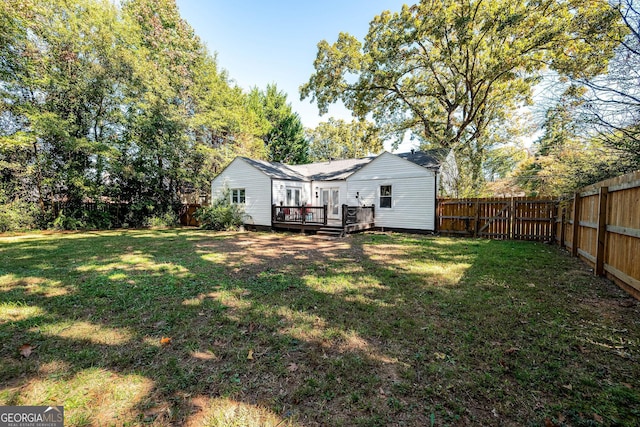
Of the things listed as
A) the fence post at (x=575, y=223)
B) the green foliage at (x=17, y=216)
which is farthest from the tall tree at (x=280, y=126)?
the fence post at (x=575, y=223)

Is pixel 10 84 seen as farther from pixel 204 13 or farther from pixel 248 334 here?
pixel 248 334

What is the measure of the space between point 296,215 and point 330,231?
2.53 meters

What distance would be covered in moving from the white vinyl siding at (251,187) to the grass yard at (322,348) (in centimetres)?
959

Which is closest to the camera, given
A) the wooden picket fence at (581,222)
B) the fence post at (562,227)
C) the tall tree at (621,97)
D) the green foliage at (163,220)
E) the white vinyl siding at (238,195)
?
the wooden picket fence at (581,222)

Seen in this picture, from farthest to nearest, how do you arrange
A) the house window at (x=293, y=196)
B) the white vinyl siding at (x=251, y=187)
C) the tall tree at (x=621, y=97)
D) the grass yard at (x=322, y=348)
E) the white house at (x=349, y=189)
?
the house window at (x=293, y=196) → the white vinyl siding at (x=251, y=187) → the white house at (x=349, y=189) → the tall tree at (x=621, y=97) → the grass yard at (x=322, y=348)

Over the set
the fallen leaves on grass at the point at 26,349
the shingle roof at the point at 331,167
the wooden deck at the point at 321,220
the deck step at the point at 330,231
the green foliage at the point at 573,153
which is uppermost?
the shingle roof at the point at 331,167

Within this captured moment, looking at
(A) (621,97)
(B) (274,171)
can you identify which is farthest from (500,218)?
(B) (274,171)

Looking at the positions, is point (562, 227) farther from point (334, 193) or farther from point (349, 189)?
point (334, 193)

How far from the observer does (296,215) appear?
1423 centimetres

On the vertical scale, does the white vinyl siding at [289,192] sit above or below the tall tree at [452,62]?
below

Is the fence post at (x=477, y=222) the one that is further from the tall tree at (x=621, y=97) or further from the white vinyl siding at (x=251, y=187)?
the white vinyl siding at (x=251, y=187)

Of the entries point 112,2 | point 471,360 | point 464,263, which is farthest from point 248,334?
point 112,2

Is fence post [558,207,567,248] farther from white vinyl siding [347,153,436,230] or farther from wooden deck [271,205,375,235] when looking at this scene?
wooden deck [271,205,375,235]

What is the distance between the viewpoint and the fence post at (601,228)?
15.9 feet
